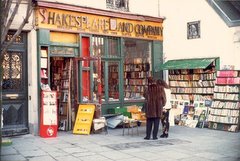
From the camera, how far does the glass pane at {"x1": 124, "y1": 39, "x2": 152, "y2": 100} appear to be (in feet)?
47.5

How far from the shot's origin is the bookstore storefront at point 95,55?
11891 millimetres

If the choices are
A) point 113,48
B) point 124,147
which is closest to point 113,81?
point 113,48

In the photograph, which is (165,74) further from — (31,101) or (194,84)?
(31,101)

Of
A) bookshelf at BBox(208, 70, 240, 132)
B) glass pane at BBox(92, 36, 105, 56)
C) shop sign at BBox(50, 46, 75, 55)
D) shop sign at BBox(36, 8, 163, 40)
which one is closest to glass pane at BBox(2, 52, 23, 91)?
shop sign at BBox(50, 46, 75, 55)

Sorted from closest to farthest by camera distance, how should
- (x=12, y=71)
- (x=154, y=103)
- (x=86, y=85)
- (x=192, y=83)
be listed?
(x=154, y=103) < (x=12, y=71) < (x=86, y=85) < (x=192, y=83)

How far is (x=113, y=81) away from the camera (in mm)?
13969

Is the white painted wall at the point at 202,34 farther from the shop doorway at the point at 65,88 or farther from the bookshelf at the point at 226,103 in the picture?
the shop doorway at the point at 65,88

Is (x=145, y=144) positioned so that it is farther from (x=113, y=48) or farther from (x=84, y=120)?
(x=113, y=48)

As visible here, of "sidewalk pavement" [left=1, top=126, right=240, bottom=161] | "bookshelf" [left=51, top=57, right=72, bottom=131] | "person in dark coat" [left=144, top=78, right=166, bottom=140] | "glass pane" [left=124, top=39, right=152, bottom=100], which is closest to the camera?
"sidewalk pavement" [left=1, top=126, right=240, bottom=161]

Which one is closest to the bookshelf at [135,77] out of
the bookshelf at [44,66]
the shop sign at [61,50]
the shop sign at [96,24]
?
the shop sign at [96,24]

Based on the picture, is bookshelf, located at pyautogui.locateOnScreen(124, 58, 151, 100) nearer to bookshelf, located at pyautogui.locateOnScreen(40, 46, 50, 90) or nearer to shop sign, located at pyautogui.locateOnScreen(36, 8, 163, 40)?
shop sign, located at pyautogui.locateOnScreen(36, 8, 163, 40)

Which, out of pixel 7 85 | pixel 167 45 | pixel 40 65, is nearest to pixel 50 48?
pixel 40 65

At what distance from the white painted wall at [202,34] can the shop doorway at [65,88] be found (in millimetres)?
4555

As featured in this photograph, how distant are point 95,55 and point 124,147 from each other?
4.79m
